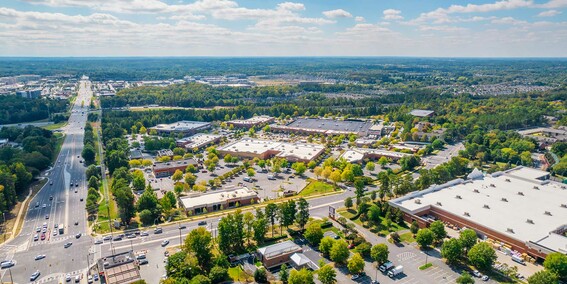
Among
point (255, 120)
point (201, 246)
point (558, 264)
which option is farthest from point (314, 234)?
point (255, 120)

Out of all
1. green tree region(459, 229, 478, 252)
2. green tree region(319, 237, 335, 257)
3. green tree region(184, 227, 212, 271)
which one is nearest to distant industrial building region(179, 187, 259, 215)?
green tree region(184, 227, 212, 271)

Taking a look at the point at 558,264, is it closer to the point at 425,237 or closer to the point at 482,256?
the point at 482,256

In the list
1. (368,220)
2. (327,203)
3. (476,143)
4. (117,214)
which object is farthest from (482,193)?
(117,214)

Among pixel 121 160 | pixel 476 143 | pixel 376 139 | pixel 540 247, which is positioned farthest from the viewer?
pixel 376 139

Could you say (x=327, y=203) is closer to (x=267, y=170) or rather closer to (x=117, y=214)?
(x=267, y=170)

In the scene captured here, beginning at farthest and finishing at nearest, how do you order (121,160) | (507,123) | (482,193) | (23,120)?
(23,120) → (507,123) → (121,160) → (482,193)

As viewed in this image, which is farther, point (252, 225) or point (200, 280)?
point (252, 225)
